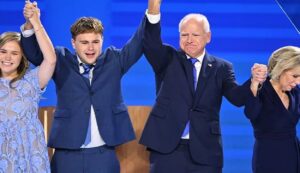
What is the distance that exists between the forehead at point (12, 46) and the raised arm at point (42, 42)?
0.12m

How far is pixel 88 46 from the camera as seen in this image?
325 cm

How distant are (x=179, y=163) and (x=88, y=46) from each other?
79cm

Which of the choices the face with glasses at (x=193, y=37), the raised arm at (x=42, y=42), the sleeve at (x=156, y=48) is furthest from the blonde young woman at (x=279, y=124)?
the raised arm at (x=42, y=42)

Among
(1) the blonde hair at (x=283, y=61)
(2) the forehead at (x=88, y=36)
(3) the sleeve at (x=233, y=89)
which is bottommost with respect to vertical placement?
(3) the sleeve at (x=233, y=89)

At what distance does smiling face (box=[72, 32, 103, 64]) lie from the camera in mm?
3248

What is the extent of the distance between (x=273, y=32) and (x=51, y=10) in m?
1.74

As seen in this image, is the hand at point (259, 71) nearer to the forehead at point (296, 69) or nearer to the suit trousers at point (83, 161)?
the forehead at point (296, 69)

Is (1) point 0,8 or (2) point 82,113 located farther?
(1) point 0,8

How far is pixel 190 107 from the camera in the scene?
3264 millimetres

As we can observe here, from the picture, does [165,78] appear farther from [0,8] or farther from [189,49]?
[0,8]

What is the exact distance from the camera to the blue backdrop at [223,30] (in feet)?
15.6

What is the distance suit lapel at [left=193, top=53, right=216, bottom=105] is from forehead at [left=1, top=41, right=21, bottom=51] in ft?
3.20

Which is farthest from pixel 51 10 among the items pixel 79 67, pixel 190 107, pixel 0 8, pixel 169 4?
pixel 190 107

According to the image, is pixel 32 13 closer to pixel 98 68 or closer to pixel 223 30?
pixel 98 68
